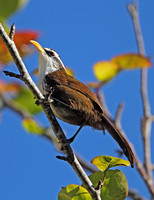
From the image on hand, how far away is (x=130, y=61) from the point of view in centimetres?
310

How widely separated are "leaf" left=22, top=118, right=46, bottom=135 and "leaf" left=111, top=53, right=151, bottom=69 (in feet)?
3.00

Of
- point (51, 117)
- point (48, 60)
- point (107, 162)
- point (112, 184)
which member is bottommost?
point (112, 184)

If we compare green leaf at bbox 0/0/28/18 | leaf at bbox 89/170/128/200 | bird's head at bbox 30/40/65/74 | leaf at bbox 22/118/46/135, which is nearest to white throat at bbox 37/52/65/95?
bird's head at bbox 30/40/65/74

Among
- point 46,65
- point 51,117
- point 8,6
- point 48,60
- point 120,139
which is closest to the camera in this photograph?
point 51,117

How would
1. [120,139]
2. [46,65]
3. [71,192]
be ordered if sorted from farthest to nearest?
[46,65] → [120,139] → [71,192]

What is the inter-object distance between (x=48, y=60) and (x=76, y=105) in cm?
95

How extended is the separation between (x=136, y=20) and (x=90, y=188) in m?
2.42

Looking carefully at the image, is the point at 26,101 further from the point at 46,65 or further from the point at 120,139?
the point at 120,139

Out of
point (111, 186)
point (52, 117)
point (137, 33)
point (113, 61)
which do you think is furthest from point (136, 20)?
point (111, 186)

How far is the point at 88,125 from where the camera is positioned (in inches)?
127

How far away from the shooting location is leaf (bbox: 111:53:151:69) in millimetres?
3105

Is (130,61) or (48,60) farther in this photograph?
(48,60)

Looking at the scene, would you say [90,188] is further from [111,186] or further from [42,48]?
[42,48]

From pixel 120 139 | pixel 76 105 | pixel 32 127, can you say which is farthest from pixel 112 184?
pixel 32 127
